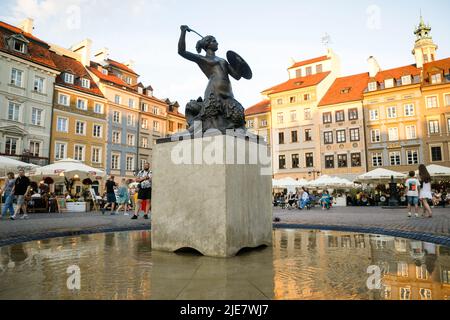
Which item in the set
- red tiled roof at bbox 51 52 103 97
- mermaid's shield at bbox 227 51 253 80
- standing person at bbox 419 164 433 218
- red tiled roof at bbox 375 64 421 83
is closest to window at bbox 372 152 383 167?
red tiled roof at bbox 375 64 421 83

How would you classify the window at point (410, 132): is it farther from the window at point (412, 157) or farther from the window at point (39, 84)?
the window at point (39, 84)

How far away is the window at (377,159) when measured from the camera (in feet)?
125

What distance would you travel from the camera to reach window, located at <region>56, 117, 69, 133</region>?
32969mm

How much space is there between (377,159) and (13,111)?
1565 inches

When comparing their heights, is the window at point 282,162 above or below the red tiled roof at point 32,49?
below

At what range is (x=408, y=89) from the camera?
37.1m

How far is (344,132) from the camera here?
40844 mm

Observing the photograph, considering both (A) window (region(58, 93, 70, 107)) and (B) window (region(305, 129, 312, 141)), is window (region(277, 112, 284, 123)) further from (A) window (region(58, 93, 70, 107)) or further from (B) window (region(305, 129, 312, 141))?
(A) window (region(58, 93, 70, 107))

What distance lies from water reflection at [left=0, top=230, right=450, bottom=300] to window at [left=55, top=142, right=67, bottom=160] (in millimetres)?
31483

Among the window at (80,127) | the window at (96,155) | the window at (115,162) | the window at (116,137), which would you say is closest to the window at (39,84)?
the window at (80,127)

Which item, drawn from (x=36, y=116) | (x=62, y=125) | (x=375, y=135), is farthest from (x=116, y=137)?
(x=375, y=135)

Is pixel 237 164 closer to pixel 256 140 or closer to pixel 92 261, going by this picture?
pixel 256 140

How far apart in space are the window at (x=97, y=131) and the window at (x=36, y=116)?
653 cm

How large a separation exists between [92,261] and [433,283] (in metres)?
3.35
